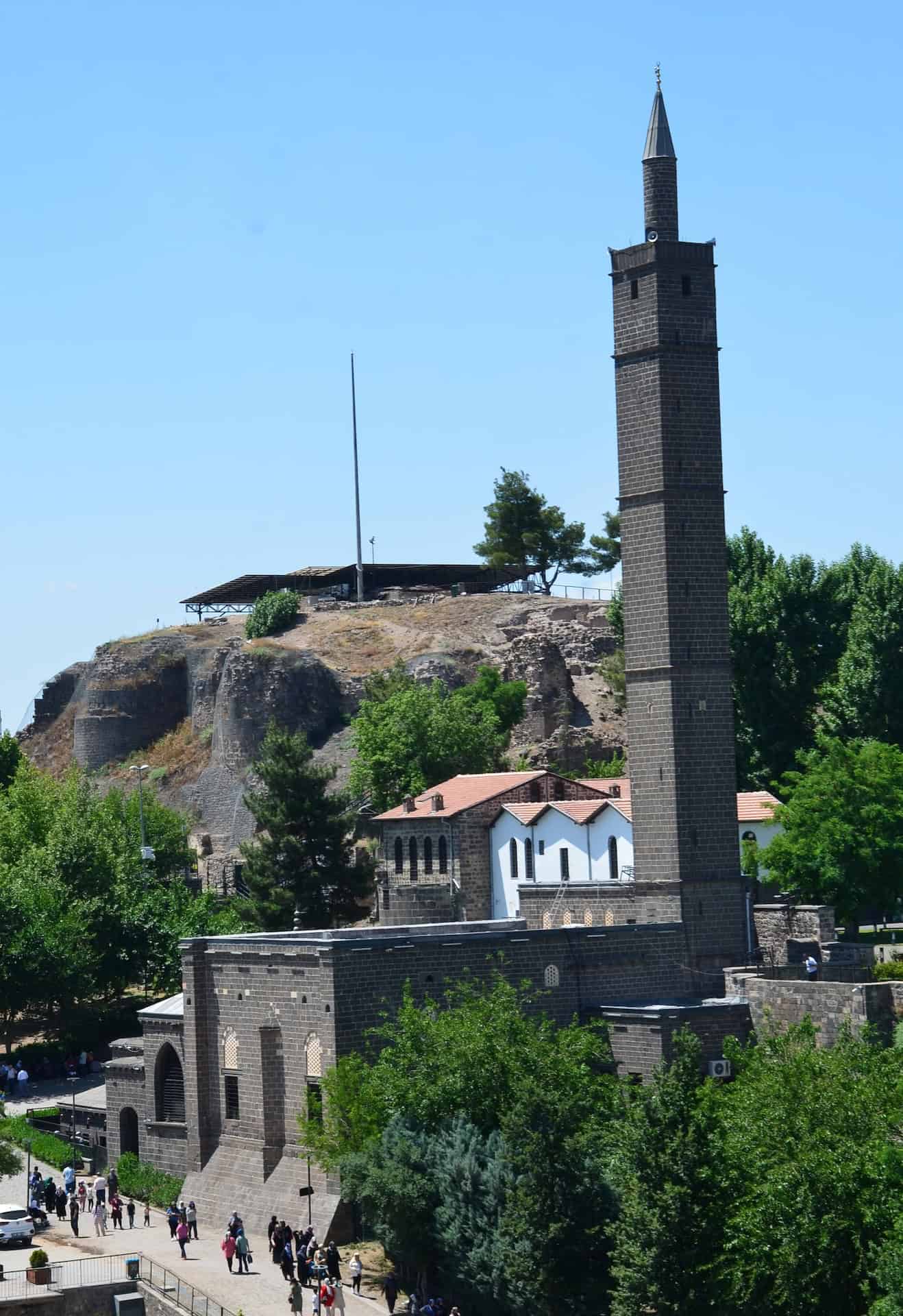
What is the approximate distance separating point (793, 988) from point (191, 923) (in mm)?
28824

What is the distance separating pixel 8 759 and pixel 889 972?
58606 mm

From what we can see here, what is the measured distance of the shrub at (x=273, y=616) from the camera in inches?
4225

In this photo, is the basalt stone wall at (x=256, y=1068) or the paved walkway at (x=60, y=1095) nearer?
the basalt stone wall at (x=256, y=1068)

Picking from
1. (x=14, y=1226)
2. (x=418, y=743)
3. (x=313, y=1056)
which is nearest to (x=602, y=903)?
(x=313, y=1056)

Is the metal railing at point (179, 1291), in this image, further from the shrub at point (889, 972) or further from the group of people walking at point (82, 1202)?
the shrub at point (889, 972)

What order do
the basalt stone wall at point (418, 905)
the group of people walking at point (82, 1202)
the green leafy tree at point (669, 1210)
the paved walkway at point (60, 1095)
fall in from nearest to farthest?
the green leafy tree at point (669, 1210) < the group of people walking at point (82, 1202) < the paved walkway at point (60, 1095) < the basalt stone wall at point (418, 905)

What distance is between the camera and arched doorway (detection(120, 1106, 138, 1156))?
5203 cm

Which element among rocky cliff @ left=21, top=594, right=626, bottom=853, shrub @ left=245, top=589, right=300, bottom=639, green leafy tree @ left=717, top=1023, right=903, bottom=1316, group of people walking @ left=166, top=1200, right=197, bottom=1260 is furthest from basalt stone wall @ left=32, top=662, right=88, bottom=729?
green leafy tree @ left=717, top=1023, right=903, bottom=1316

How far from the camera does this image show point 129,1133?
52094 mm

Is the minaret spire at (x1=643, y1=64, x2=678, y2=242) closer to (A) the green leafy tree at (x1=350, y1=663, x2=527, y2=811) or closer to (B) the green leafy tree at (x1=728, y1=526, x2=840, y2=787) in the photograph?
(B) the green leafy tree at (x1=728, y1=526, x2=840, y2=787)

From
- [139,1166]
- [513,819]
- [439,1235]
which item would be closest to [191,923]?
[513,819]

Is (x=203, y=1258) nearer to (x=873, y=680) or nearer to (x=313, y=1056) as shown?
(x=313, y=1056)

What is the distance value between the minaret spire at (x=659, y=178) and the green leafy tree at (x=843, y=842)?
17.4m

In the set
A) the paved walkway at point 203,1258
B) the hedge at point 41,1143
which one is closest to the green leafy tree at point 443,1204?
the paved walkway at point 203,1258
